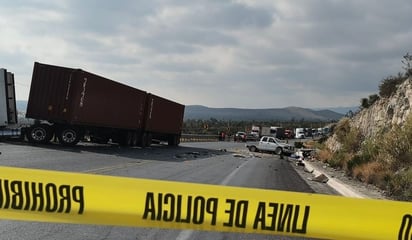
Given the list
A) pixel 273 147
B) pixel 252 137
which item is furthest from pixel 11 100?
pixel 252 137

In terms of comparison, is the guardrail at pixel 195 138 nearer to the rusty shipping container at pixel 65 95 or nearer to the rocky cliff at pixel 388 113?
the rocky cliff at pixel 388 113

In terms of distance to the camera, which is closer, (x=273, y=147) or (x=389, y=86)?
(x=389, y=86)

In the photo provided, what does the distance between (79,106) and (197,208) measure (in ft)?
78.1

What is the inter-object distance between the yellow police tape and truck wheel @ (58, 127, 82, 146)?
77.4 feet

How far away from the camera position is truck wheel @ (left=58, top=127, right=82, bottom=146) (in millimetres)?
27703

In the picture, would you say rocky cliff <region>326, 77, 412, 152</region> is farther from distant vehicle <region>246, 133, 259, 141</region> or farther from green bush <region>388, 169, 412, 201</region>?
distant vehicle <region>246, 133, 259, 141</region>

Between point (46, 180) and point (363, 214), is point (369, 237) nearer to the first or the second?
point (363, 214)

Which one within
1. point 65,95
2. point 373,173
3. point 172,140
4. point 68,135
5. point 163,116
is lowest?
point 373,173

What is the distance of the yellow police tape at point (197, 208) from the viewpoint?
4.61 m

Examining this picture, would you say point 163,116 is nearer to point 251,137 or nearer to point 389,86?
point 389,86

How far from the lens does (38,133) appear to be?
27.4 m

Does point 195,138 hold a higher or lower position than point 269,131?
lower

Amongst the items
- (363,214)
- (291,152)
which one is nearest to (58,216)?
(363,214)

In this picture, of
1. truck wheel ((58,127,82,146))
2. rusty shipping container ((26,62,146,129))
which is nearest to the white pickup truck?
rusty shipping container ((26,62,146,129))
